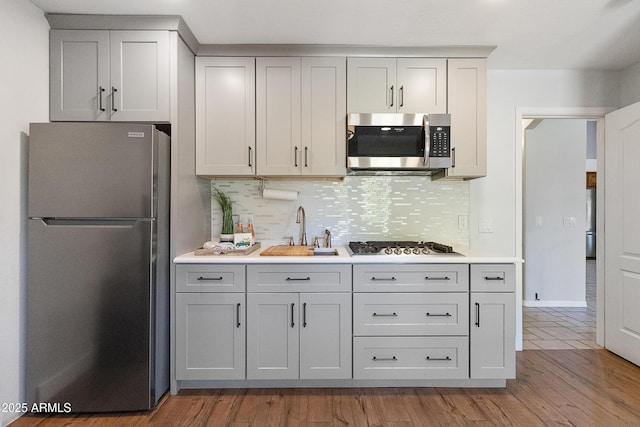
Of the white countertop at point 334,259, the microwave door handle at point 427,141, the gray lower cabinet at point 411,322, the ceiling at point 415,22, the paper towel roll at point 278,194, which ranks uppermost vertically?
the ceiling at point 415,22

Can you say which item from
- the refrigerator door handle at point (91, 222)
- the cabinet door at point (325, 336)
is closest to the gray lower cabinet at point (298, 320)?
the cabinet door at point (325, 336)

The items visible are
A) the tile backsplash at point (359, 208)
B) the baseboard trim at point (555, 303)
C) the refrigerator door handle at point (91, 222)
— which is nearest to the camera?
the refrigerator door handle at point (91, 222)

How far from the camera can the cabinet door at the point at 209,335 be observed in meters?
2.16

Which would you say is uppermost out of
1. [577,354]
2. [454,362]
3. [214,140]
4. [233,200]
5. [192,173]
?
[214,140]

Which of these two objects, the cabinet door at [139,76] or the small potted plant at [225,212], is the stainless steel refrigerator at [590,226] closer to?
the small potted plant at [225,212]

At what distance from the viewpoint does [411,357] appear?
2188 mm

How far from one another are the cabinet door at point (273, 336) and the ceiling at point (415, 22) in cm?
178

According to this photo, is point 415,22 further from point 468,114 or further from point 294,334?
point 294,334

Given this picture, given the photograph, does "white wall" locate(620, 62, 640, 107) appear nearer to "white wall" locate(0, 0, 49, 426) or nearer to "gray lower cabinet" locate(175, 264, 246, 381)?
"gray lower cabinet" locate(175, 264, 246, 381)

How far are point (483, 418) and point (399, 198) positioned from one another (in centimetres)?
164

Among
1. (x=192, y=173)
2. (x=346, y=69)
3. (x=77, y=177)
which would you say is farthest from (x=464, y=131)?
(x=77, y=177)

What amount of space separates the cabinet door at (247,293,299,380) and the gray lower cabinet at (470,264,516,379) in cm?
117

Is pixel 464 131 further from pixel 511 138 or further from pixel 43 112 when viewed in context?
pixel 43 112

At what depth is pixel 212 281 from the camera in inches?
85.2
